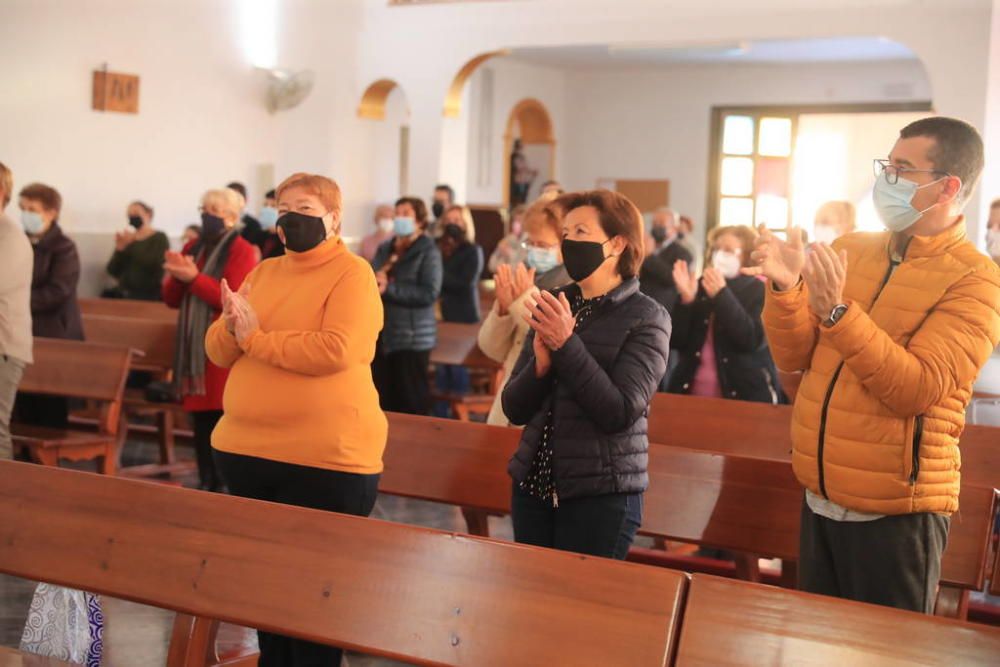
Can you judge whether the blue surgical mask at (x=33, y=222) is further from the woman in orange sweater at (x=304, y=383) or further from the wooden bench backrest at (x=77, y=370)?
the woman in orange sweater at (x=304, y=383)

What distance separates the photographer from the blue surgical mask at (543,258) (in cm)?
436

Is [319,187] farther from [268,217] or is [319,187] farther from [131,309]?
[268,217]

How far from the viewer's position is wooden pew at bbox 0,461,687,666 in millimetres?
2508

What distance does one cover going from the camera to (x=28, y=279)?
5.28m

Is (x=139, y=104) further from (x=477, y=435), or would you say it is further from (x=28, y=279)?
(x=477, y=435)

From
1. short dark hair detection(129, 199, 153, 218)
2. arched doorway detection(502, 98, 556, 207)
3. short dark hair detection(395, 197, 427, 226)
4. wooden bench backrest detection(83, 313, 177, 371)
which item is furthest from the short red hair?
arched doorway detection(502, 98, 556, 207)

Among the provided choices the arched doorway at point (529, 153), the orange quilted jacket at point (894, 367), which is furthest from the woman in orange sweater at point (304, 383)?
the arched doorway at point (529, 153)

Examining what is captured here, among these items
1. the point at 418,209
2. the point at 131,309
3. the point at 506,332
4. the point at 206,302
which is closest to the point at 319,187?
the point at 506,332

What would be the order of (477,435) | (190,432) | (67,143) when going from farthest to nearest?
(67,143) < (190,432) < (477,435)

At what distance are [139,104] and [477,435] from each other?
9.56 meters

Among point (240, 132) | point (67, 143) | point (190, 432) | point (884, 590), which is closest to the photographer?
point (884, 590)

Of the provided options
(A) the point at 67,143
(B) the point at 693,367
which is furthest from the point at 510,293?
(A) the point at 67,143

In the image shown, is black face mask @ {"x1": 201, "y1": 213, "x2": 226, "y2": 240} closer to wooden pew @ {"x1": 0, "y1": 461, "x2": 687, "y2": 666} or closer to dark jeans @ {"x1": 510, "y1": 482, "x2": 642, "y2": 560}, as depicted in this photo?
wooden pew @ {"x1": 0, "y1": 461, "x2": 687, "y2": 666}

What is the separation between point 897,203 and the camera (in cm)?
278
